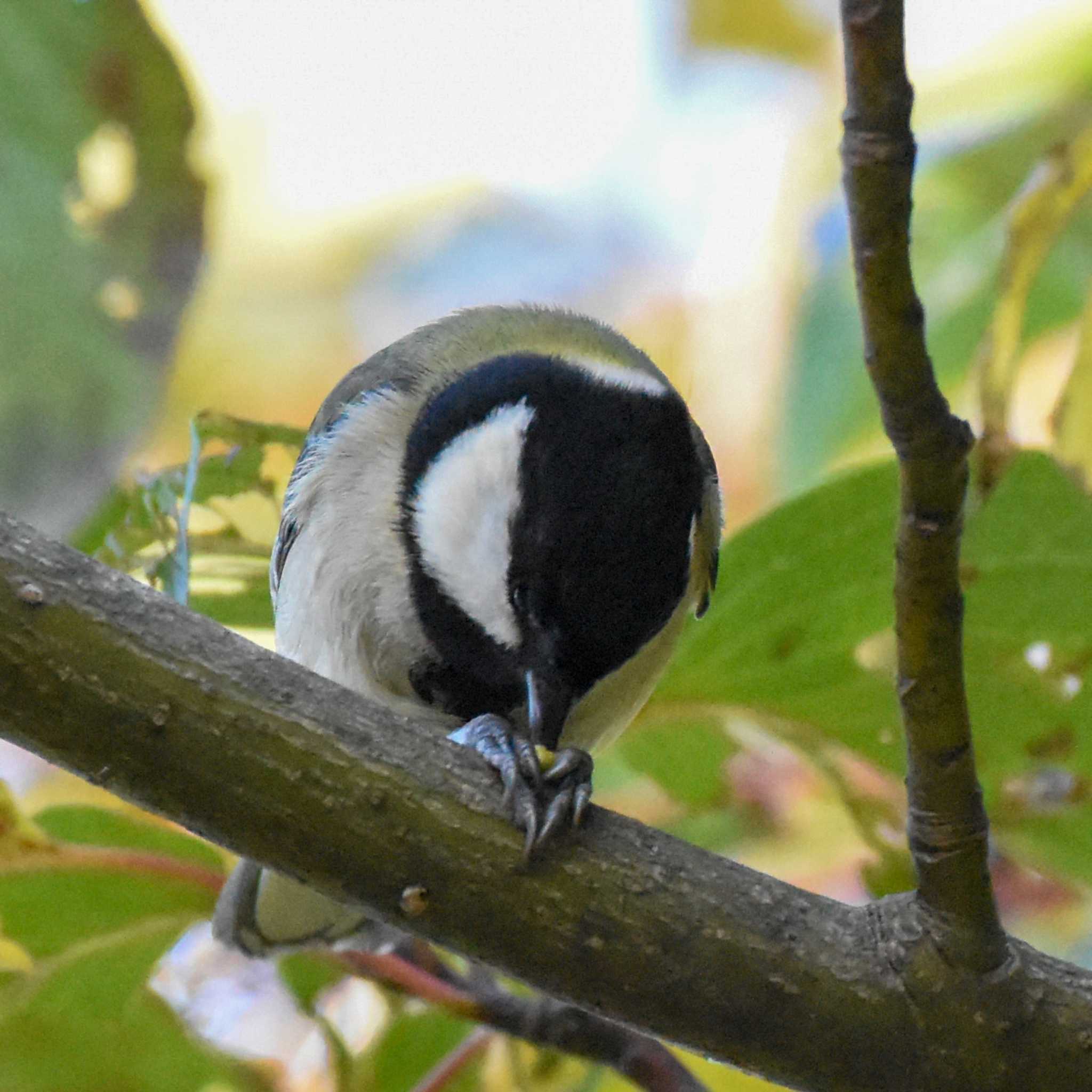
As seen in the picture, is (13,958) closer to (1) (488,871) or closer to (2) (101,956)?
(2) (101,956)

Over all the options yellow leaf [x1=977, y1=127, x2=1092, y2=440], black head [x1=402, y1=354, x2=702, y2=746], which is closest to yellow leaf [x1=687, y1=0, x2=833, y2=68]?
black head [x1=402, y1=354, x2=702, y2=746]

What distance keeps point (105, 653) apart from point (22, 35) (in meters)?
0.63

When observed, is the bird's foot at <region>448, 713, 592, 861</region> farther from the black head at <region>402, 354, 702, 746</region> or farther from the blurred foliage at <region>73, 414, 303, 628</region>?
the blurred foliage at <region>73, 414, 303, 628</region>

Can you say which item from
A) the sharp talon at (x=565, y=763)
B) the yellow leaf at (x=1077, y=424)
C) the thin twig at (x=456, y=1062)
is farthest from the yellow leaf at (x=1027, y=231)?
the thin twig at (x=456, y=1062)

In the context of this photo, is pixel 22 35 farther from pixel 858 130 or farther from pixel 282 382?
pixel 282 382

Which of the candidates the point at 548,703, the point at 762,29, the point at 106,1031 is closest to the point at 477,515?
the point at 548,703

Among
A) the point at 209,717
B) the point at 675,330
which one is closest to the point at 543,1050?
the point at 209,717

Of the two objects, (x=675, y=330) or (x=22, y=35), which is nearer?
(x=22, y=35)

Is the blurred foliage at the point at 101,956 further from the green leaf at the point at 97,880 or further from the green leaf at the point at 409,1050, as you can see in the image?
the green leaf at the point at 409,1050

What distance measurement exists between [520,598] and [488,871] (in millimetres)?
275

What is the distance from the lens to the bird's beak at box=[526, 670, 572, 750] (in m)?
0.86

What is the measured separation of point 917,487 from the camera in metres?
0.56

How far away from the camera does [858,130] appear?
0.49 metres

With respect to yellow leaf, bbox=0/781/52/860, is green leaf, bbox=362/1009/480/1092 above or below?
below
